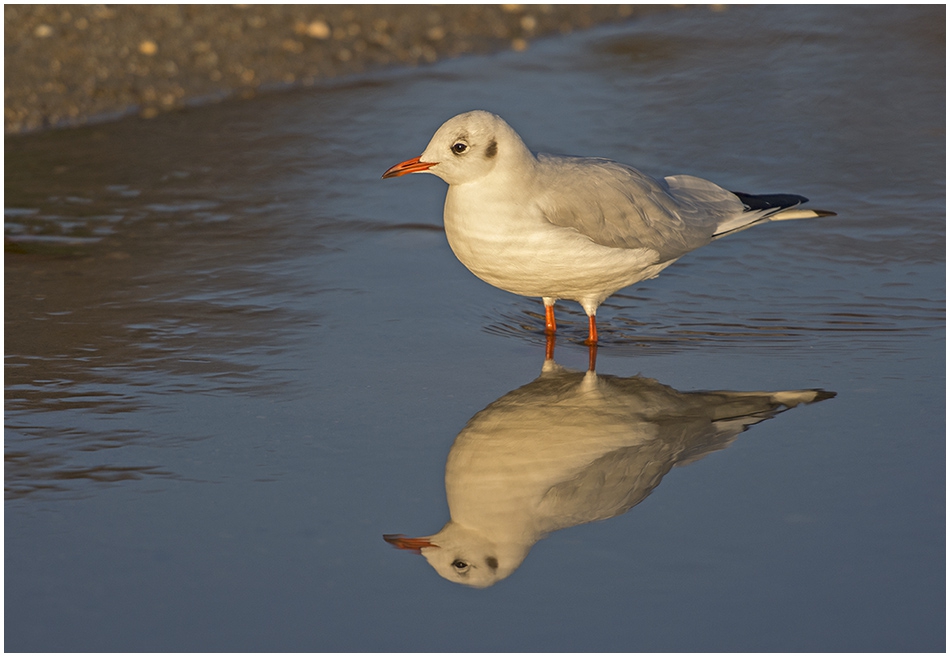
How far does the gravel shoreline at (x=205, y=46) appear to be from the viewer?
8.48m

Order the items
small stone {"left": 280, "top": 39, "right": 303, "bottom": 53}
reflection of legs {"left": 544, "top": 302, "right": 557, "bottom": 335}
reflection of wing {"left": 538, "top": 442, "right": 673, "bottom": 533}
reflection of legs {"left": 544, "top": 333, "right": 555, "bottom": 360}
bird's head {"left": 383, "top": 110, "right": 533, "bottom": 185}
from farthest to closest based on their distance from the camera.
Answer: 1. small stone {"left": 280, "top": 39, "right": 303, "bottom": 53}
2. reflection of legs {"left": 544, "top": 302, "right": 557, "bottom": 335}
3. reflection of legs {"left": 544, "top": 333, "right": 555, "bottom": 360}
4. bird's head {"left": 383, "top": 110, "right": 533, "bottom": 185}
5. reflection of wing {"left": 538, "top": 442, "right": 673, "bottom": 533}

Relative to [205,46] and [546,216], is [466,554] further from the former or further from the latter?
[205,46]

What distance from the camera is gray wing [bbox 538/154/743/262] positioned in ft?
16.3

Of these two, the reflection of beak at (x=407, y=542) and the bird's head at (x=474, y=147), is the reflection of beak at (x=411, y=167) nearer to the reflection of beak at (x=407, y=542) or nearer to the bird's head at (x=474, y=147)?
the bird's head at (x=474, y=147)

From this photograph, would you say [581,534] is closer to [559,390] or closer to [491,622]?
[491,622]

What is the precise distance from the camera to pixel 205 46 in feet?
30.3

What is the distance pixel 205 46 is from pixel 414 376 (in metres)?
5.27

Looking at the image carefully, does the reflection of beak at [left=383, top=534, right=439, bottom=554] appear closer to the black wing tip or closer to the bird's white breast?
the bird's white breast

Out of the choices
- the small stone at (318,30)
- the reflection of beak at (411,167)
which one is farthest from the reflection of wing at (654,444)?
the small stone at (318,30)

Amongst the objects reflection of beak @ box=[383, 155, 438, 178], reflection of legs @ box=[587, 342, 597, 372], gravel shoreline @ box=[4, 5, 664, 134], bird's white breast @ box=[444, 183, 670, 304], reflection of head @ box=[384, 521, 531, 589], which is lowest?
reflection of head @ box=[384, 521, 531, 589]

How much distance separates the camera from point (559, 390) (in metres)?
4.80

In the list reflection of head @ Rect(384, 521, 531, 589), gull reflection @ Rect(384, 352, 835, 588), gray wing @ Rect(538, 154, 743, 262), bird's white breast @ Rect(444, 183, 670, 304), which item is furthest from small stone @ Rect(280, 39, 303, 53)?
reflection of head @ Rect(384, 521, 531, 589)

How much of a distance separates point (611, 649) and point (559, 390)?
1.75 m

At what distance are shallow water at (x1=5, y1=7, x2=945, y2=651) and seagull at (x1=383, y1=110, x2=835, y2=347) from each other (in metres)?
0.36
